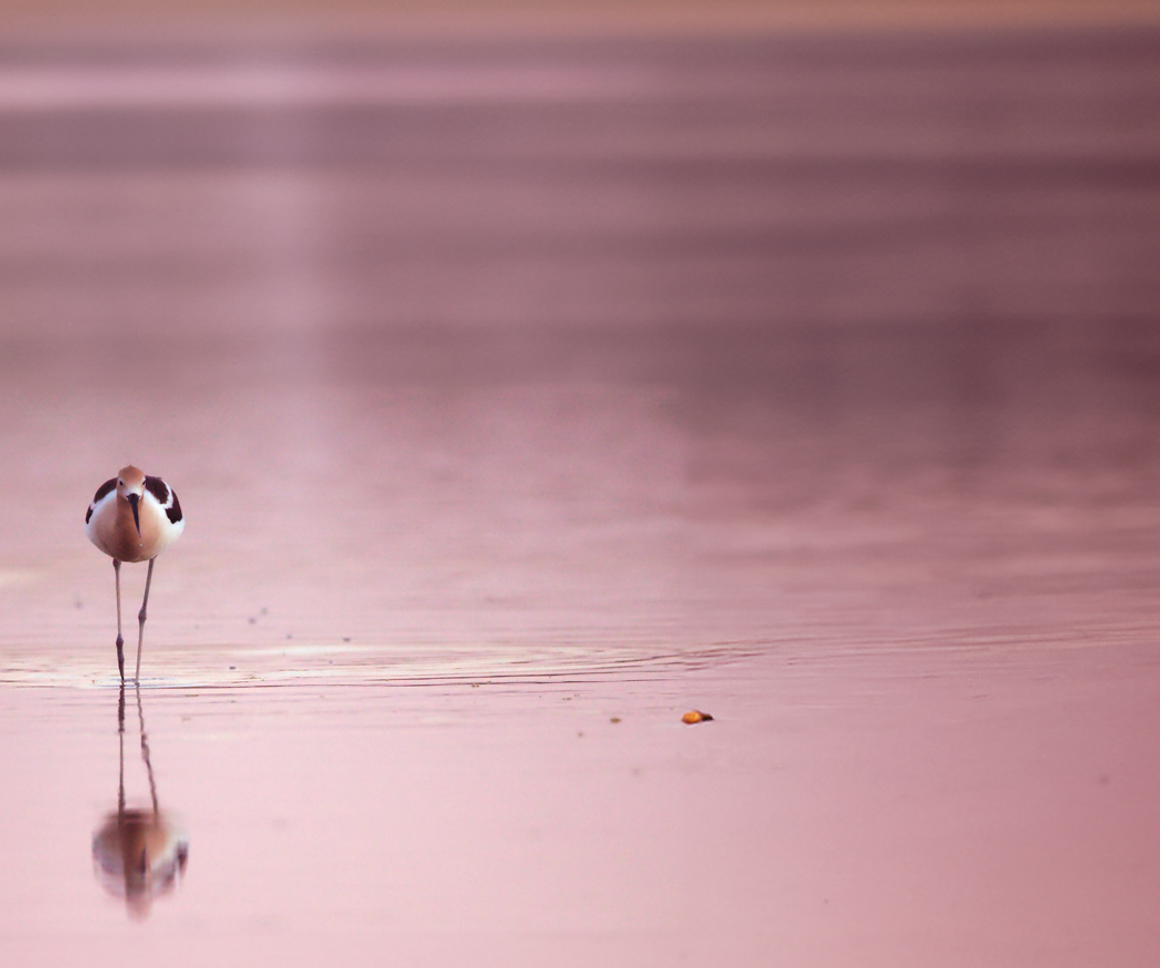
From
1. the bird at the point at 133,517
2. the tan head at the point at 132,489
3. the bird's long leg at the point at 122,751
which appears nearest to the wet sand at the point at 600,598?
the bird's long leg at the point at 122,751

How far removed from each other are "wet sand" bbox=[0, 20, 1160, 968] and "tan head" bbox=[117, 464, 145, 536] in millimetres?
426

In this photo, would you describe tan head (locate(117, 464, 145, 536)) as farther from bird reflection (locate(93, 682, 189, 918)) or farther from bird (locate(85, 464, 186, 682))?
bird reflection (locate(93, 682, 189, 918))

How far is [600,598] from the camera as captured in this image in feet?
28.8

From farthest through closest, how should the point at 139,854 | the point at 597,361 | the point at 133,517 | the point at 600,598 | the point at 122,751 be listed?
the point at 597,361
the point at 600,598
the point at 133,517
the point at 122,751
the point at 139,854

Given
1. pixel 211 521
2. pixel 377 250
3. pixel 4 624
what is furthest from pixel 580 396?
pixel 377 250

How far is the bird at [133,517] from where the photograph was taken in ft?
26.7

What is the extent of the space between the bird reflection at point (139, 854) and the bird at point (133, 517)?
1929 millimetres

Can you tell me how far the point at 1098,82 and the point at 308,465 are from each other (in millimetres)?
44185

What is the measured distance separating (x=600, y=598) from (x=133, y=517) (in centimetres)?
165

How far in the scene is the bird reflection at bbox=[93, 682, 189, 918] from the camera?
557 centimetres

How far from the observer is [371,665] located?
768 cm

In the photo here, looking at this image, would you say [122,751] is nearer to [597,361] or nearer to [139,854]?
[139,854]

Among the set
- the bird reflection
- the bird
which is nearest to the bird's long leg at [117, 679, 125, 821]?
the bird reflection

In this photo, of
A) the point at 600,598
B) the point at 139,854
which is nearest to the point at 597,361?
the point at 600,598
